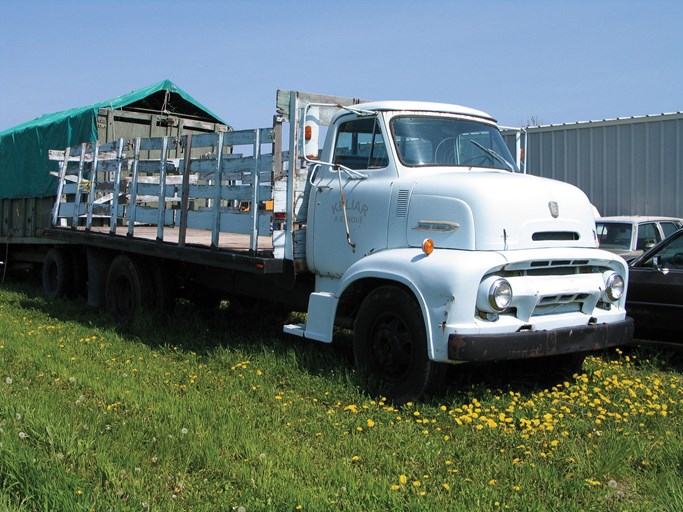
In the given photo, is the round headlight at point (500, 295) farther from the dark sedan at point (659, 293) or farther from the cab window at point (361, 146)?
the dark sedan at point (659, 293)

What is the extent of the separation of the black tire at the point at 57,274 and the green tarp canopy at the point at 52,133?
1250 millimetres

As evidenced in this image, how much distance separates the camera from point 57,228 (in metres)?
11.0

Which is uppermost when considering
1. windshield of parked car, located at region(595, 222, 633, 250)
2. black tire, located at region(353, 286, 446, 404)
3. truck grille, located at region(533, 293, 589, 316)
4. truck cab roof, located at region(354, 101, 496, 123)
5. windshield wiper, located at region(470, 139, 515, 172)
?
truck cab roof, located at region(354, 101, 496, 123)

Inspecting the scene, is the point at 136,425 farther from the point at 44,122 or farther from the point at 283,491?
the point at 44,122

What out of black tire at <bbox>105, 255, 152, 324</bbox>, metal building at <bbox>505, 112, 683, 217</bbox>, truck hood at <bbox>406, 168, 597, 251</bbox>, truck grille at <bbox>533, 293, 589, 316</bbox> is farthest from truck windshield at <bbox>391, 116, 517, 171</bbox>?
metal building at <bbox>505, 112, 683, 217</bbox>

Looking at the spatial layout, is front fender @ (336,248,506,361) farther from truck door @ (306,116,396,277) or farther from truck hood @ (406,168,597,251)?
truck door @ (306,116,396,277)

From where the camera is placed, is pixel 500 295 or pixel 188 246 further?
pixel 188 246

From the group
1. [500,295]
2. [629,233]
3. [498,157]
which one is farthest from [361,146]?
[629,233]

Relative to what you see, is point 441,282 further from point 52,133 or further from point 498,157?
point 52,133

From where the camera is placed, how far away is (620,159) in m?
13.8

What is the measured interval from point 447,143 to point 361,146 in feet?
2.46

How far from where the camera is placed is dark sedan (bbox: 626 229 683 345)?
7.00 meters

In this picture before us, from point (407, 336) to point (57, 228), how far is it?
23.3 ft

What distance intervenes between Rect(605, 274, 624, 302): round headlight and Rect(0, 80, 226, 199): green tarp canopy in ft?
28.8
